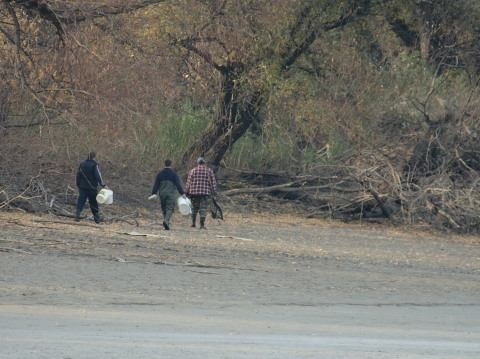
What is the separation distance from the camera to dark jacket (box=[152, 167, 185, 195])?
982 inches

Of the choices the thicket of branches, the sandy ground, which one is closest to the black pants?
the sandy ground

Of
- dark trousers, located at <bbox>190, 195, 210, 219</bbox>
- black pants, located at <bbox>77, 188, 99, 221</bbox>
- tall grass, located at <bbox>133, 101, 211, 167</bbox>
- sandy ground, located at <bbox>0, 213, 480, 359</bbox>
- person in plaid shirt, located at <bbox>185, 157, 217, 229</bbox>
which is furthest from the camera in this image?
tall grass, located at <bbox>133, 101, 211, 167</bbox>

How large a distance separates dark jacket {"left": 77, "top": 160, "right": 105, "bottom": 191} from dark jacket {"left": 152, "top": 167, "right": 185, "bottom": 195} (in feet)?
4.86

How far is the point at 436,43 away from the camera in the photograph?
1366 inches

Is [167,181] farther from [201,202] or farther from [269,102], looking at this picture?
[269,102]

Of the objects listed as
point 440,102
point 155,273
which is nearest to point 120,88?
point 440,102

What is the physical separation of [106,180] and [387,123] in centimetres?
739

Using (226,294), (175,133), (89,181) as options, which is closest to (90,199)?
(89,181)

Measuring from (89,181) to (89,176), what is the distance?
0.12 meters

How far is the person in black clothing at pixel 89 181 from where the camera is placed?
25.8 meters

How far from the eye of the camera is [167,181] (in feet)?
82.2

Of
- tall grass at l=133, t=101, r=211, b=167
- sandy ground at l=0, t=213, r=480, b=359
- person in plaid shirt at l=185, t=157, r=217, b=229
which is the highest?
tall grass at l=133, t=101, r=211, b=167

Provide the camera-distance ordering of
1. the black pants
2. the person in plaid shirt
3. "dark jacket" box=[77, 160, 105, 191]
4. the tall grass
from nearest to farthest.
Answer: the person in plaid shirt
"dark jacket" box=[77, 160, 105, 191]
the black pants
the tall grass

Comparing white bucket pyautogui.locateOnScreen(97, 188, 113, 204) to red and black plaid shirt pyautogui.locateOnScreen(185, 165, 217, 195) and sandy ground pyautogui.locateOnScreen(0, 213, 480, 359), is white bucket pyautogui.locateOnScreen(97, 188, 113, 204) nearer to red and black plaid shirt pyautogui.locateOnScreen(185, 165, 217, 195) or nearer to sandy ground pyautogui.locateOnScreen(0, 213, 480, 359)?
sandy ground pyautogui.locateOnScreen(0, 213, 480, 359)
